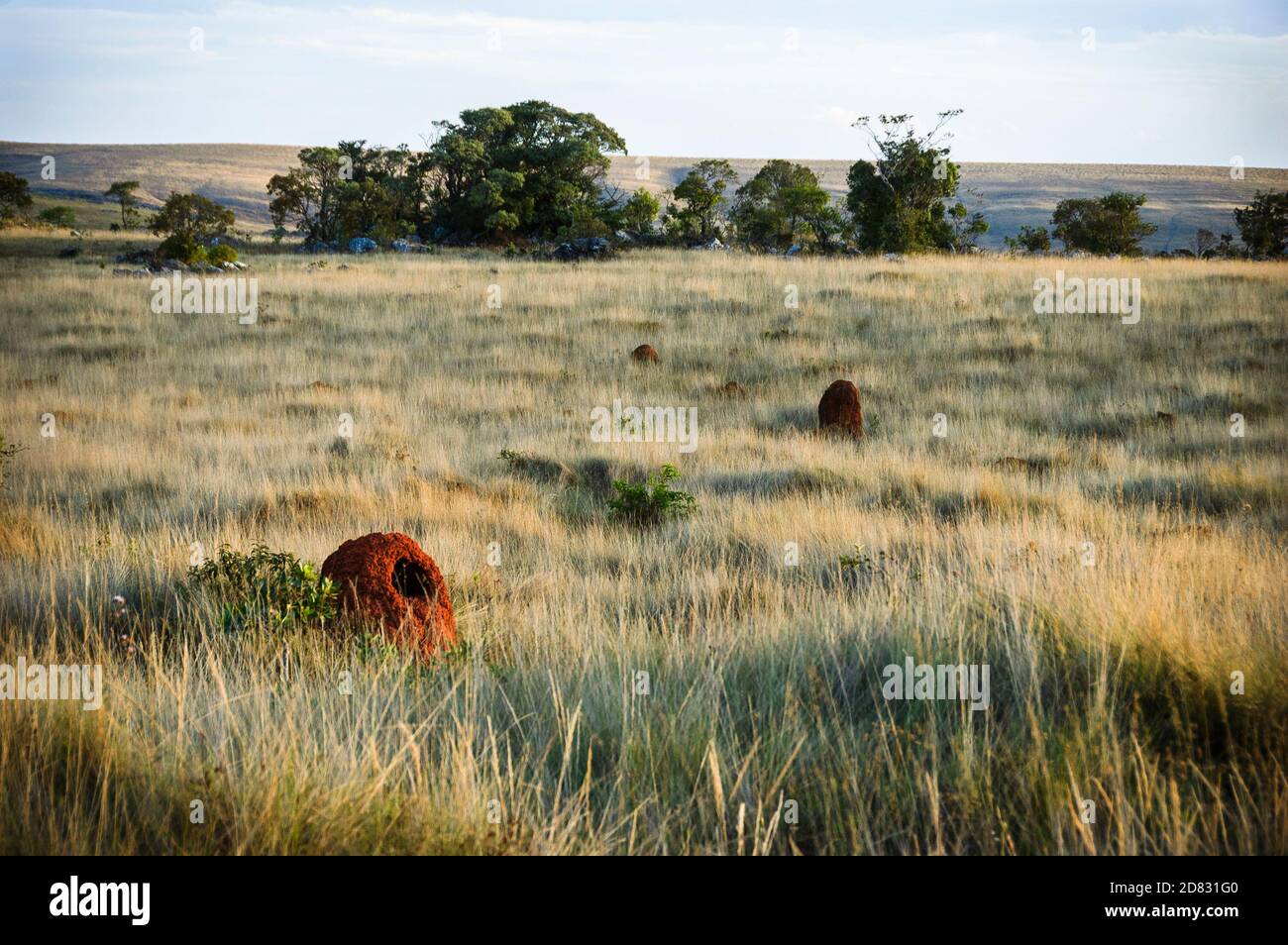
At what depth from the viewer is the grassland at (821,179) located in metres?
87.1

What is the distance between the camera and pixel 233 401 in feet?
45.0

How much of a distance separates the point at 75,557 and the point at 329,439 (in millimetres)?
5133

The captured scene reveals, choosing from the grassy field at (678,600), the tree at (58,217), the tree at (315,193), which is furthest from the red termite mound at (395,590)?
the tree at (58,217)

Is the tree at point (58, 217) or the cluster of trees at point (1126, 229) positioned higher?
the tree at point (58, 217)

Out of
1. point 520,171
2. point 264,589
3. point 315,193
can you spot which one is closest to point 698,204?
point 520,171

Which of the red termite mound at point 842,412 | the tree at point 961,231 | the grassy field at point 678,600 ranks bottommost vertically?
the grassy field at point 678,600

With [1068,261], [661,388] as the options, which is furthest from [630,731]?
[1068,261]

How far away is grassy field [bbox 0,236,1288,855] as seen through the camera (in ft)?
9.40

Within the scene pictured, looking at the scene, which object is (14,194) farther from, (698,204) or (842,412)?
(842,412)

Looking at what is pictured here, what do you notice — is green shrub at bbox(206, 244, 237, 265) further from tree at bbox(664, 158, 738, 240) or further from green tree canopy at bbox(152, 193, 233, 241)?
tree at bbox(664, 158, 738, 240)

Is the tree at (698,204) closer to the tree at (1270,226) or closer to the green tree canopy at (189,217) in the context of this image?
the green tree canopy at (189,217)

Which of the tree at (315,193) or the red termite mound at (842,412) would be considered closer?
the red termite mound at (842,412)

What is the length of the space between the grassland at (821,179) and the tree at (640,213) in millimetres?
32266
